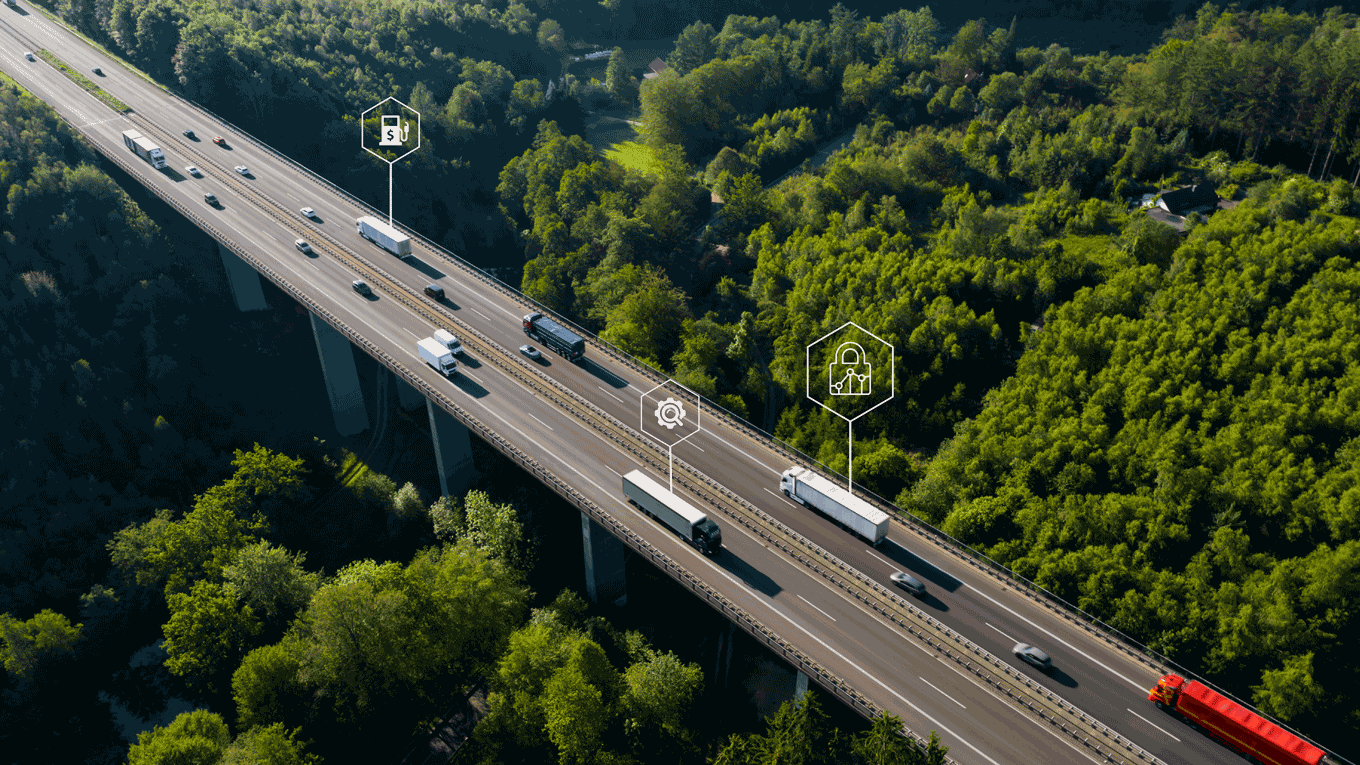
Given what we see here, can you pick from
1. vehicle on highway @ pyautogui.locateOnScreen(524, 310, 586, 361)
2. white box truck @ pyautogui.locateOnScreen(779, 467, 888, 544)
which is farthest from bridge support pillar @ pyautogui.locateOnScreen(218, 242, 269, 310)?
white box truck @ pyautogui.locateOnScreen(779, 467, 888, 544)

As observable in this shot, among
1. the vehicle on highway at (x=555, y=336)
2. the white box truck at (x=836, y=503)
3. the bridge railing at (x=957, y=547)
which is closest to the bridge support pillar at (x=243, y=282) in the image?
the bridge railing at (x=957, y=547)

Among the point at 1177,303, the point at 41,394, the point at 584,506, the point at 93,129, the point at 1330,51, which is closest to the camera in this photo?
the point at 584,506

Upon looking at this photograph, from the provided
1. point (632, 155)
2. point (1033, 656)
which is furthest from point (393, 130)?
point (1033, 656)

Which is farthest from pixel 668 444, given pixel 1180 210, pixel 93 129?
pixel 93 129

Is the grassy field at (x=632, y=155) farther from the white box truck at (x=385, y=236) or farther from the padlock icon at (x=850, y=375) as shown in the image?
the padlock icon at (x=850, y=375)

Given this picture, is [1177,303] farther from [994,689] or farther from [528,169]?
[528,169]

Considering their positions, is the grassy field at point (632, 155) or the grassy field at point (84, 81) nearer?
the grassy field at point (84, 81)
